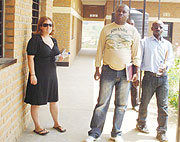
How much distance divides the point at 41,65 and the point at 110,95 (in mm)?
1084

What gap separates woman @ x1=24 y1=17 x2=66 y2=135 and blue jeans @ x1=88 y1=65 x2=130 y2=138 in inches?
30.6

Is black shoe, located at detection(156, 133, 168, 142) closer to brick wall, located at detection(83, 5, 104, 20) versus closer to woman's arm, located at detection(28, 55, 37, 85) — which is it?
woman's arm, located at detection(28, 55, 37, 85)

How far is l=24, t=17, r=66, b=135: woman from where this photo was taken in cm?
432

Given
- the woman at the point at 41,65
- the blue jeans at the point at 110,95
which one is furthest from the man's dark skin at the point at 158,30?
the woman at the point at 41,65

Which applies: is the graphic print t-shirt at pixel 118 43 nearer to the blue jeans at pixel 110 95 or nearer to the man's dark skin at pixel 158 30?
the blue jeans at pixel 110 95

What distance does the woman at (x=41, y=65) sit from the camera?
4.32 meters

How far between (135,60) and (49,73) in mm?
1263

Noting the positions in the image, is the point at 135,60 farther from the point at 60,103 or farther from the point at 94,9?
the point at 94,9

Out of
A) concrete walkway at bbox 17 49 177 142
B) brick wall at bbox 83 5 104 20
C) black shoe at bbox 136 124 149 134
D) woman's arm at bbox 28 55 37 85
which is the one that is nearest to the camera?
woman's arm at bbox 28 55 37 85

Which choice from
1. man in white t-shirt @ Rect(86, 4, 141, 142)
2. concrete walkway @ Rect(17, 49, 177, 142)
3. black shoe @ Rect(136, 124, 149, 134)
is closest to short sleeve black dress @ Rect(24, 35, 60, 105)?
concrete walkway @ Rect(17, 49, 177, 142)

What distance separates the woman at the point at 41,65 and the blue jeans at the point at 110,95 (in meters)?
0.78

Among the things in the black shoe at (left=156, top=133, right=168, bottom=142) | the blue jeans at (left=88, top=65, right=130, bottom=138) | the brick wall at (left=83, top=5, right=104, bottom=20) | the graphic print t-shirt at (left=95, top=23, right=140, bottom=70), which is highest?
the brick wall at (left=83, top=5, right=104, bottom=20)

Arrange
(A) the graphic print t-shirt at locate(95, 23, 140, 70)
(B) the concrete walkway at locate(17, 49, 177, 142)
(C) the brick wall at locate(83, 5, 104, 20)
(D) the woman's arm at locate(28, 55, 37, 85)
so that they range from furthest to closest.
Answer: (C) the brick wall at locate(83, 5, 104, 20) → (B) the concrete walkway at locate(17, 49, 177, 142) → (D) the woman's arm at locate(28, 55, 37, 85) → (A) the graphic print t-shirt at locate(95, 23, 140, 70)

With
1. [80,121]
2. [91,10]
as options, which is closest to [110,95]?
[80,121]
